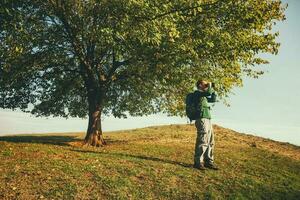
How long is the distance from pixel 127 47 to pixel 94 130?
7.56 meters

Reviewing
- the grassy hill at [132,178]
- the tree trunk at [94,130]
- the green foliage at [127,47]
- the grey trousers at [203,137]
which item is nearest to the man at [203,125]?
the grey trousers at [203,137]

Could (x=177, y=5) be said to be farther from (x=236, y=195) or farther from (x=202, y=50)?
(x=236, y=195)

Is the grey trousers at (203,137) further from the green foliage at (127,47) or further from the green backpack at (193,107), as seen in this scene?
the green foliage at (127,47)

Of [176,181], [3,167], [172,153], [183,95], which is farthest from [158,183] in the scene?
[183,95]

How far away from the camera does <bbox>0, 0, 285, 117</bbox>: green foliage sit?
2055 centimetres

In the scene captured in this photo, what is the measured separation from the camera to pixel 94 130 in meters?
27.1

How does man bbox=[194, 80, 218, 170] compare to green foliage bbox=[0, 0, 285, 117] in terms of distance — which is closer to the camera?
man bbox=[194, 80, 218, 170]

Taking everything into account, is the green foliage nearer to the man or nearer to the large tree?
the large tree

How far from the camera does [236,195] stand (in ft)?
48.8

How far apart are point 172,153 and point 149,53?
5.98 meters

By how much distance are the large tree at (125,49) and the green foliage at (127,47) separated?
0.20 feet

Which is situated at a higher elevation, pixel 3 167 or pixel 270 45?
pixel 270 45

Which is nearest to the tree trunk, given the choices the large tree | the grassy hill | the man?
the large tree

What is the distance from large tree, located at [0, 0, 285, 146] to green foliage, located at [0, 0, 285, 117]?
0.20ft
